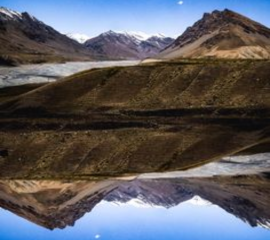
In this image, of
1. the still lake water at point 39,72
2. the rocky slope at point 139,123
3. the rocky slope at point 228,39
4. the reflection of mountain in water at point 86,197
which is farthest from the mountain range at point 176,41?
the rocky slope at point 139,123

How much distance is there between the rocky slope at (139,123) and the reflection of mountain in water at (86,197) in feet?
18.6

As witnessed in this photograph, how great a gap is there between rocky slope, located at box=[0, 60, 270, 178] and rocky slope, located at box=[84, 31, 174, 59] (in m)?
81.6

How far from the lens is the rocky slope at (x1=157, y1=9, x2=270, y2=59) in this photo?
31778 millimetres

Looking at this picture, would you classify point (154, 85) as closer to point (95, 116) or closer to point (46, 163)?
point (95, 116)

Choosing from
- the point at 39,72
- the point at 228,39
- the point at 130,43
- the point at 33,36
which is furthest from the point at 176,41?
the point at 130,43

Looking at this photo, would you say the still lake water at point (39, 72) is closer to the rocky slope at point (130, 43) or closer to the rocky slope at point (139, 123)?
the rocky slope at point (139, 123)

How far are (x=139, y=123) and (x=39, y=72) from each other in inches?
392

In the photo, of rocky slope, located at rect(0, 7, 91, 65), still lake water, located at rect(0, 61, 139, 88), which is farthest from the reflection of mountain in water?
rocky slope, located at rect(0, 7, 91, 65)

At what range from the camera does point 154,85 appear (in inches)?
836

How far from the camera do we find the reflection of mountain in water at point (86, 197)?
98.4 ft

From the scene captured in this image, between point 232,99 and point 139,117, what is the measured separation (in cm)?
384

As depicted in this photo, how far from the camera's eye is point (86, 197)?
39281 millimetres

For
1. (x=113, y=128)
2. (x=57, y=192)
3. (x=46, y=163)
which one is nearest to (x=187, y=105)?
(x=113, y=128)

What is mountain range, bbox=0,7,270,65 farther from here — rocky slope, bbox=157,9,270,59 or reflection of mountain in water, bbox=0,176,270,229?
reflection of mountain in water, bbox=0,176,270,229
